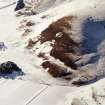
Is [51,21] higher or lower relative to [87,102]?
higher

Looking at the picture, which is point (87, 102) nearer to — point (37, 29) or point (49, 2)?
point (37, 29)

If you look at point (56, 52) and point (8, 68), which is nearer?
point (8, 68)

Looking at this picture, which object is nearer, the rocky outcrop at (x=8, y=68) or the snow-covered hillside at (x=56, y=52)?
the snow-covered hillside at (x=56, y=52)

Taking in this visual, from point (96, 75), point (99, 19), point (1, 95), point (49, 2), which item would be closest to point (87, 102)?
point (96, 75)

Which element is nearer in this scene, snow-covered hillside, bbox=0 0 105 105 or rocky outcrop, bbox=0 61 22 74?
snow-covered hillside, bbox=0 0 105 105

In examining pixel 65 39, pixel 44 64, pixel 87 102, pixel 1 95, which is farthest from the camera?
pixel 65 39

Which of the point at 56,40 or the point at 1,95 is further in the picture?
the point at 56,40

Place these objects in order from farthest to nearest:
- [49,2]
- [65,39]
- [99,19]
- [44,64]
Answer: [49,2] → [99,19] → [65,39] → [44,64]
